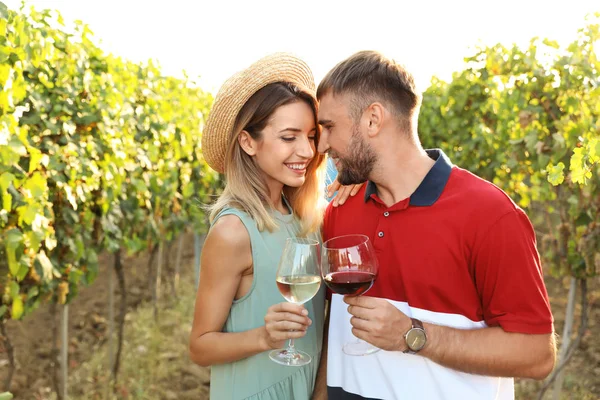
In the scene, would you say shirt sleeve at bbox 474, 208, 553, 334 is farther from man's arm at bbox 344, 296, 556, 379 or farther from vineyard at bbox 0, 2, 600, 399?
vineyard at bbox 0, 2, 600, 399

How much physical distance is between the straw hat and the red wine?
849mm

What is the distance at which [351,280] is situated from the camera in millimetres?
1782

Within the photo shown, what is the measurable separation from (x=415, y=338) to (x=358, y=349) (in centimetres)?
30

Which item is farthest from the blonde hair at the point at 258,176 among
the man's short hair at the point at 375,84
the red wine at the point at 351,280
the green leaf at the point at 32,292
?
the green leaf at the point at 32,292

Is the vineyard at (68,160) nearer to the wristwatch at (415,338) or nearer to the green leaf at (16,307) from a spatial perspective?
the green leaf at (16,307)

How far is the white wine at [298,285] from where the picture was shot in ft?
5.93

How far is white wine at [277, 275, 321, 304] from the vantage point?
1808 mm

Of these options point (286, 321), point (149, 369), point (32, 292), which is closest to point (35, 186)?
point (32, 292)

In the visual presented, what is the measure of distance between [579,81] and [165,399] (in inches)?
170

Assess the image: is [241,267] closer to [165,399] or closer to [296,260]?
[296,260]

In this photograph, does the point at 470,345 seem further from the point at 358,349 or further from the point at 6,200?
the point at 6,200

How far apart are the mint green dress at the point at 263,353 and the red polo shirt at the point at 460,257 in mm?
249

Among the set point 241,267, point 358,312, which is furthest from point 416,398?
point 241,267

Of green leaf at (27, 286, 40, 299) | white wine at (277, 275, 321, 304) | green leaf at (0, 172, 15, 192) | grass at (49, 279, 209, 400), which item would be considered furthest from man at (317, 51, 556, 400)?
grass at (49, 279, 209, 400)
